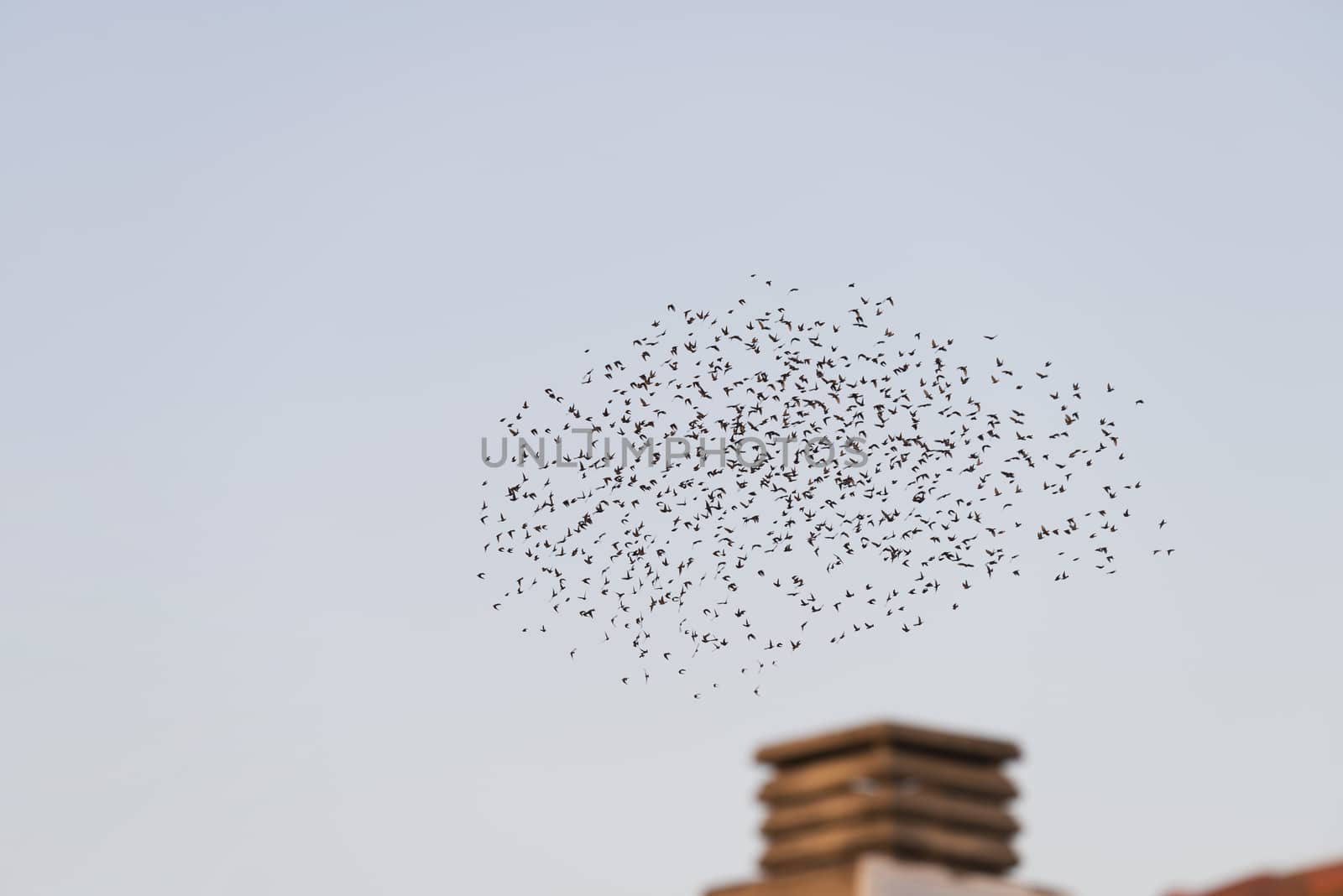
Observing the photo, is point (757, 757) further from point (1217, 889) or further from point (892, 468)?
point (892, 468)

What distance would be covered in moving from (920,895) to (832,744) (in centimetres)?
185

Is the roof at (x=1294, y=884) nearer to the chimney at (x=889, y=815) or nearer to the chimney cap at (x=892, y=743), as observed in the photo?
the chimney at (x=889, y=815)

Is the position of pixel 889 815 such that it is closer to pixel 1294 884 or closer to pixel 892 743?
pixel 892 743

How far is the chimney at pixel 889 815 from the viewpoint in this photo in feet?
63.8

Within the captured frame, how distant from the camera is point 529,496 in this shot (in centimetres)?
3359

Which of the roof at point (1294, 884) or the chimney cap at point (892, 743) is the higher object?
the chimney cap at point (892, 743)

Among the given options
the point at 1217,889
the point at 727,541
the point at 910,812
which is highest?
the point at 727,541

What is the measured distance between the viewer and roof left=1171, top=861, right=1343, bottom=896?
17.0m

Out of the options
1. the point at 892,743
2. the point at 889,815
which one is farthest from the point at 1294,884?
the point at 892,743

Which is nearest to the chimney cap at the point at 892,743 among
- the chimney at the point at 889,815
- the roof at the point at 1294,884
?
the chimney at the point at 889,815

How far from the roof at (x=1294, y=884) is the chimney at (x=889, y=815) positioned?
2.95 m

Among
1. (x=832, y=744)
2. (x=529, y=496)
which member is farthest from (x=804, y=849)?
(x=529, y=496)

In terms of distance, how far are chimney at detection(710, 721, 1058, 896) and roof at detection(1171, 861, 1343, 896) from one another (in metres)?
2.95

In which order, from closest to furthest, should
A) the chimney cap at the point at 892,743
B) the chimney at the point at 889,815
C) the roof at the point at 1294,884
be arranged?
the roof at the point at 1294,884, the chimney at the point at 889,815, the chimney cap at the point at 892,743
